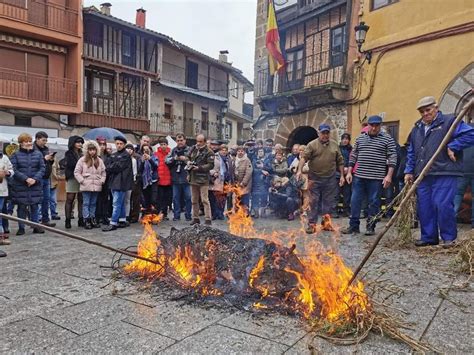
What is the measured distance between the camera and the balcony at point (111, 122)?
2070 centimetres

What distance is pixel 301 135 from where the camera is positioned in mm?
14344

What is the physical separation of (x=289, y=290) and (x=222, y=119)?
31341 mm

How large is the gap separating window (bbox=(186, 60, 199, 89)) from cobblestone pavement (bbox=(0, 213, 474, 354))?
26816 mm

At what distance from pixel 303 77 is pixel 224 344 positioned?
40.8ft

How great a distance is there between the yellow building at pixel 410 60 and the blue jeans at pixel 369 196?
3330 millimetres

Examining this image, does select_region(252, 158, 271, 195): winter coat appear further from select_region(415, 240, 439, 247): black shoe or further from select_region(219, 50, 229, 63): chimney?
select_region(219, 50, 229, 63): chimney

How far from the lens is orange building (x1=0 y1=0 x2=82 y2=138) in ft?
59.3

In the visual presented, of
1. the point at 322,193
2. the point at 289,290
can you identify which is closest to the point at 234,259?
the point at 289,290

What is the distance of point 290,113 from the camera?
1359 centimetres

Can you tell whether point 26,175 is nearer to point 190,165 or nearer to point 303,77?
point 190,165

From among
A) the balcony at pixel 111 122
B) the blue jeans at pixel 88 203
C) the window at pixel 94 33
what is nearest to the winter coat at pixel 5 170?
the blue jeans at pixel 88 203

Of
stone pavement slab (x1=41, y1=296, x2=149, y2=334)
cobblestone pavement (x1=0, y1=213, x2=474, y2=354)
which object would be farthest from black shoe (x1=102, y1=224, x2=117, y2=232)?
stone pavement slab (x1=41, y1=296, x2=149, y2=334)

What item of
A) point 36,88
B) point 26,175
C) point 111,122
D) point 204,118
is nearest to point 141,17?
point 204,118

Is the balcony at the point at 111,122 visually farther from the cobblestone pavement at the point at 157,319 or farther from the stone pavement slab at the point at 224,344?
the stone pavement slab at the point at 224,344
